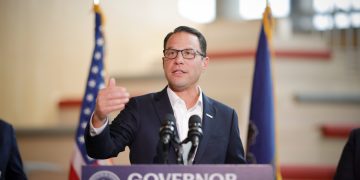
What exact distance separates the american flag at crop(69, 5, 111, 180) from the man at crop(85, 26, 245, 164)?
1.31 metres

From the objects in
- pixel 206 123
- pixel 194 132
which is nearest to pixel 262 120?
pixel 206 123

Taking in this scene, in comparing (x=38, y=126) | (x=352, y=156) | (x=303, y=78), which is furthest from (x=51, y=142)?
(x=352, y=156)

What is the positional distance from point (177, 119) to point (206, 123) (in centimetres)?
7

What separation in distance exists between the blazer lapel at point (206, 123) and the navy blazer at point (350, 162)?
0.67 metres

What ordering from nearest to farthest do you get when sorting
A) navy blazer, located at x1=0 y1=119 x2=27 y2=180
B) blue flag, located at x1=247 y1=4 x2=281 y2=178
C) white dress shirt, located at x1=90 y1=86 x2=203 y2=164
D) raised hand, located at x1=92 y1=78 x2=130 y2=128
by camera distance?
raised hand, located at x1=92 y1=78 x2=130 y2=128
white dress shirt, located at x1=90 y1=86 x2=203 y2=164
navy blazer, located at x1=0 y1=119 x2=27 y2=180
blue flag, located at x1=247 y1=4 x2=281 y2=178

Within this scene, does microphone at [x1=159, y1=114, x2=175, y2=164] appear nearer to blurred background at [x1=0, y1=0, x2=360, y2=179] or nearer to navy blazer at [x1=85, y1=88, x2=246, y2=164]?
navy blazer at [x1=85, y1=88, x2=246, y2=164]

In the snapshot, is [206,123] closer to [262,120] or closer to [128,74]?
[262,120]

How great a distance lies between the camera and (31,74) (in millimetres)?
4117

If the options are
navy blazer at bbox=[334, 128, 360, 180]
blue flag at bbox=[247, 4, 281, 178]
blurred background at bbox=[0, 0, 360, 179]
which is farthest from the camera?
blurred background at bbox=[0, 0, 360, 179]

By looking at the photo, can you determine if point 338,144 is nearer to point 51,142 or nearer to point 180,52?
point 51,142

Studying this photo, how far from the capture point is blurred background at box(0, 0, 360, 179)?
11.8 ft

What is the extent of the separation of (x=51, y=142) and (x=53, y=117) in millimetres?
411

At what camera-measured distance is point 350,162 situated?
1692mm

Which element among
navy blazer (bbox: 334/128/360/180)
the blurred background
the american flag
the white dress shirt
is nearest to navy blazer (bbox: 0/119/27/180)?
the american flag
